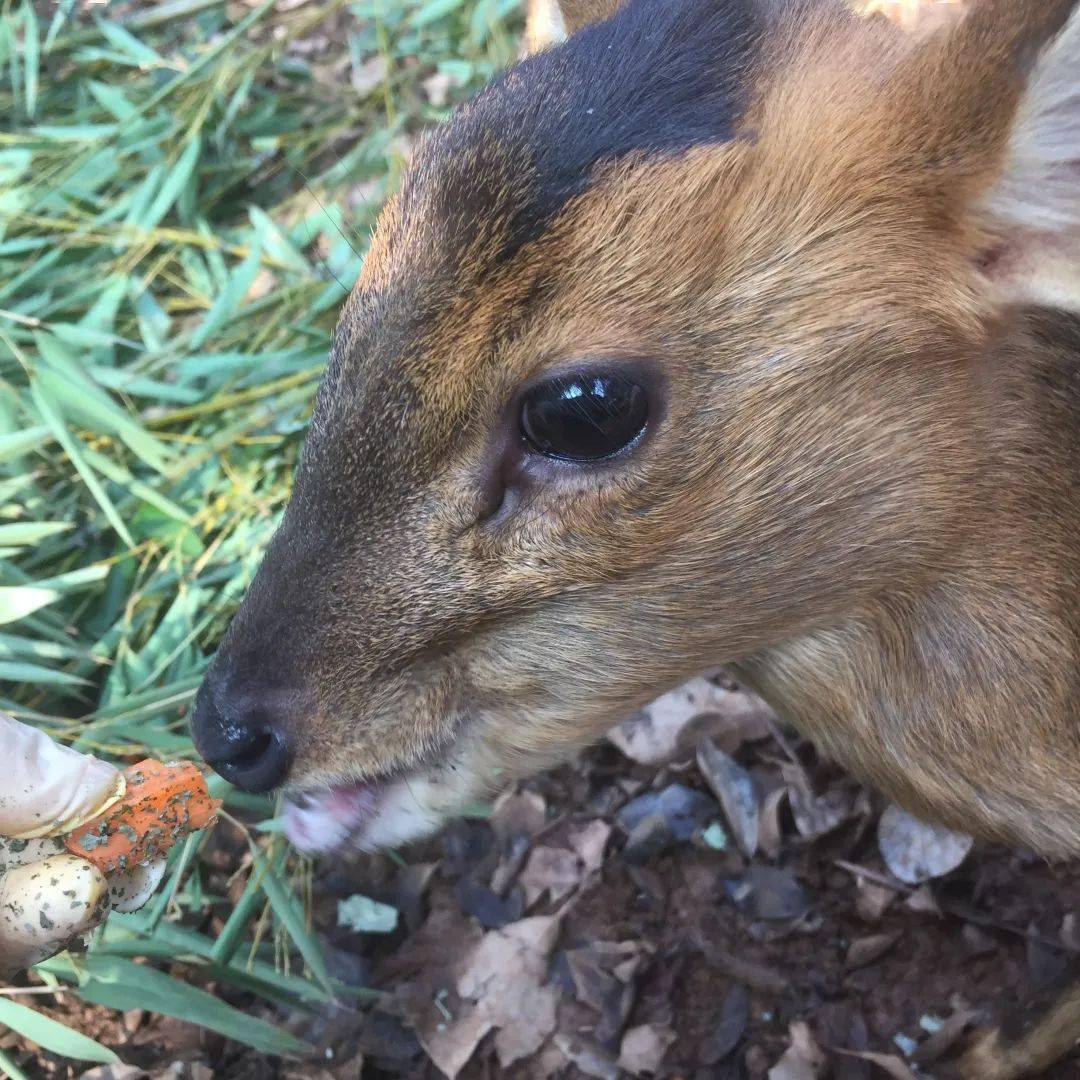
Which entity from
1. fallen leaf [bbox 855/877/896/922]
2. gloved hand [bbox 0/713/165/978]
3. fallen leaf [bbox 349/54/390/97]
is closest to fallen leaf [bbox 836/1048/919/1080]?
fallen leaf [bbox 855/877/896/922]

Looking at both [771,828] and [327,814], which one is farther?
[771,828]

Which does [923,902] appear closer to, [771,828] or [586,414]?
[771,828]

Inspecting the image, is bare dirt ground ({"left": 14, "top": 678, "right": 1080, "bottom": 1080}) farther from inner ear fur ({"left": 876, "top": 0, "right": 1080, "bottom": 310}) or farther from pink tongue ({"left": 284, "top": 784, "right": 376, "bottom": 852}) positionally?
inner ear fur ({"left": 876, "top": 0, "right": 1080, "bottom": 310})

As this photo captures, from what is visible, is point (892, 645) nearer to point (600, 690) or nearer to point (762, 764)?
point (600, 690)

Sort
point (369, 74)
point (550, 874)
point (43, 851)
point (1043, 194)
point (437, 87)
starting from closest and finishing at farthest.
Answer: point (1043, 194)
point (43, 851)
point (550, 874)
point (437, 87)
point (369, 74)

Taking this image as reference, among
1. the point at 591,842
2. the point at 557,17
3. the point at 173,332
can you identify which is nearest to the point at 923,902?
the point at 591,842

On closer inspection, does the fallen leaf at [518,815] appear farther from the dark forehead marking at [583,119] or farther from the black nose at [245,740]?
the dark forehead marking at [583,119]
